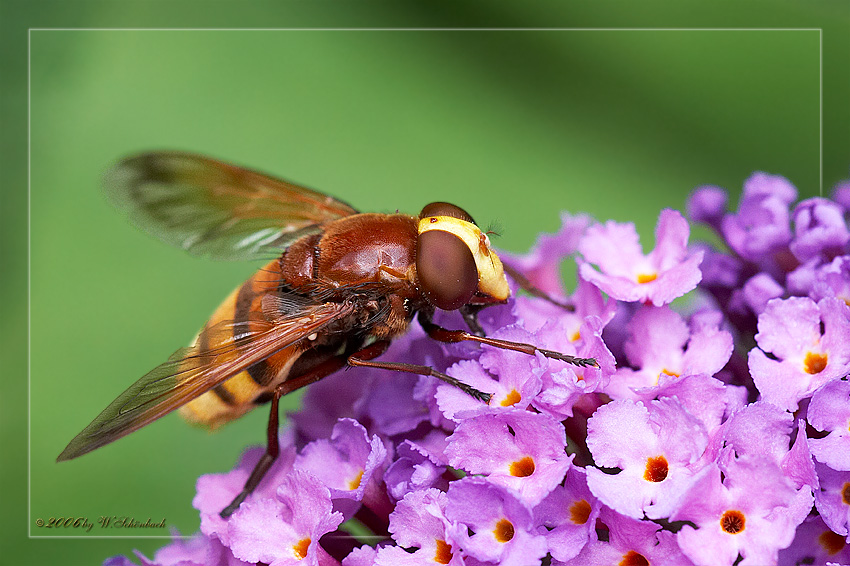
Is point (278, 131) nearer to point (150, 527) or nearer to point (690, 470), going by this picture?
point (150, 527)

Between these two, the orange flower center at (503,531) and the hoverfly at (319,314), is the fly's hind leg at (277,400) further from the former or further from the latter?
the orange flower center at (503,531)

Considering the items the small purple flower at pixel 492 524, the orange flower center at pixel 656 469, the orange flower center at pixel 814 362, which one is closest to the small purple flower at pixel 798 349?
the orange flower center at pixel 814 362

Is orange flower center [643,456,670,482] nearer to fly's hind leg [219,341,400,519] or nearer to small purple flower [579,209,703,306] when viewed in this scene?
small purple flower [579,209,703,306]

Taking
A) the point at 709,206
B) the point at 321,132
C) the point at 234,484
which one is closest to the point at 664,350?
the point at 709,206

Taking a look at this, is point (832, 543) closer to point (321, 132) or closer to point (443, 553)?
point (443, 553)

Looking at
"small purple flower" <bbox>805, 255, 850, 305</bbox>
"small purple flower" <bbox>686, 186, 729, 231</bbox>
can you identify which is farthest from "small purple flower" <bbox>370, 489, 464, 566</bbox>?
"small purple flower" <bbox>686, 186, 729, 231</bbox>

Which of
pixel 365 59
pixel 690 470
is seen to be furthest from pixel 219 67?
pixel 690 470
